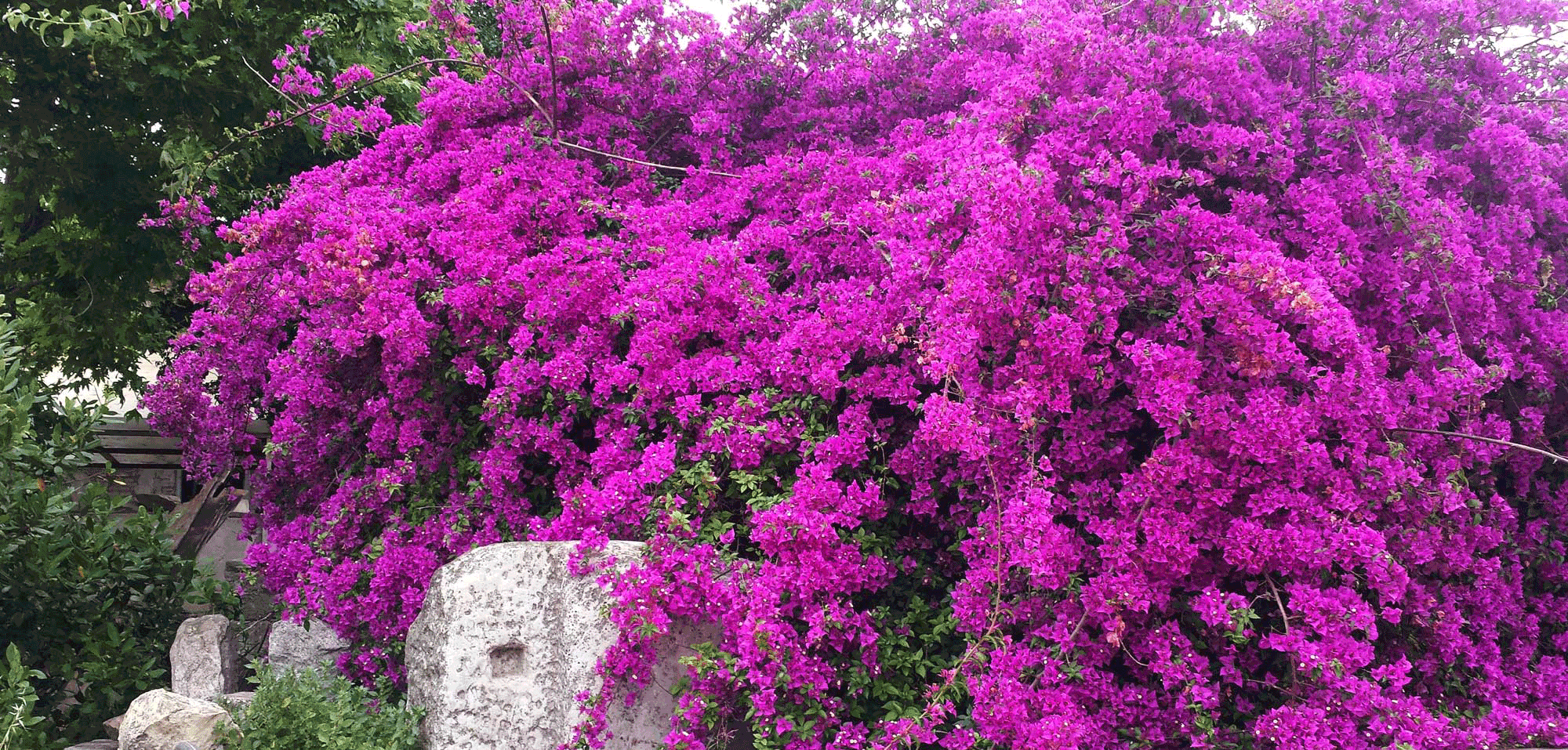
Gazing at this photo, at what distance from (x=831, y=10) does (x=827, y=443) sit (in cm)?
279

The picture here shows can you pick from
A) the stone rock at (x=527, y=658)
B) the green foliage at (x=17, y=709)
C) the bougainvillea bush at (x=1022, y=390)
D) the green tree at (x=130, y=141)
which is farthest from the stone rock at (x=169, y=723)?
the green tree at (x=130, y=141)

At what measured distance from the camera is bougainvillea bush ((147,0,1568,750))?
9.50 feet

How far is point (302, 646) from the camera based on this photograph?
14.6 feet

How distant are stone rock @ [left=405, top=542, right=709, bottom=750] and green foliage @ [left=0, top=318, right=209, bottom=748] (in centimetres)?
187

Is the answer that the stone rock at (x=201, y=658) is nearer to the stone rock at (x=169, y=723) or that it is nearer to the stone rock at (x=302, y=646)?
the stone rock at (x=302, y=646)

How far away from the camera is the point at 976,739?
9.33 feet

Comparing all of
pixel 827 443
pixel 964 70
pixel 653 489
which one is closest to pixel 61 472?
pixel 653 489

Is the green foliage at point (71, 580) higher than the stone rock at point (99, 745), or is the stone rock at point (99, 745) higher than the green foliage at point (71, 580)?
the green foliage at point (71, 580)

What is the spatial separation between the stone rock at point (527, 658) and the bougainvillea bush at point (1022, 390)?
→ 0.15 meters

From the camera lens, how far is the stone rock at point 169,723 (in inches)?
135

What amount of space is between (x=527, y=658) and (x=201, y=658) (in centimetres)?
213

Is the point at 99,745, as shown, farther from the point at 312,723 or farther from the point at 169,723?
the point at 312,723

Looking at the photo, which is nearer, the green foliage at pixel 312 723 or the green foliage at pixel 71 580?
the green foliage at pixel 312 723

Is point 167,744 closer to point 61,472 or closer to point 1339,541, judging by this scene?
point 61,472
